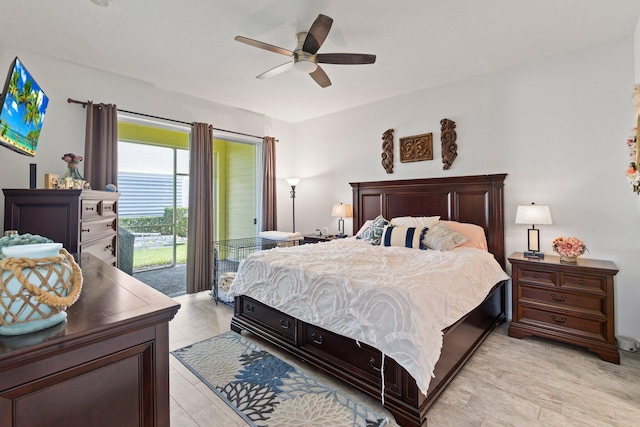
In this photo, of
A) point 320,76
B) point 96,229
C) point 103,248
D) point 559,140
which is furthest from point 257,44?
point 559,140

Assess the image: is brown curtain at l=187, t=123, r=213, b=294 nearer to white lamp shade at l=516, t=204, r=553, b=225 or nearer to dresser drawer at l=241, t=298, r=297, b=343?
dresser drawer at l=241, t=298, r=297, b=343

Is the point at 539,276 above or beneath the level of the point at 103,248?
beneath

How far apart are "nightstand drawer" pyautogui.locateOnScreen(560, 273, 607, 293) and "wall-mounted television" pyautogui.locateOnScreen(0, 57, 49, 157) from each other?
4472mm

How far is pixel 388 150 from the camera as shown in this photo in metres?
4.41

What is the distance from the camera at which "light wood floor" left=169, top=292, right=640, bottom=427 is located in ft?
6.13

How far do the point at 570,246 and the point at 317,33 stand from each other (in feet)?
9.61

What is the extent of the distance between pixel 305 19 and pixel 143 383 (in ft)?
8.79

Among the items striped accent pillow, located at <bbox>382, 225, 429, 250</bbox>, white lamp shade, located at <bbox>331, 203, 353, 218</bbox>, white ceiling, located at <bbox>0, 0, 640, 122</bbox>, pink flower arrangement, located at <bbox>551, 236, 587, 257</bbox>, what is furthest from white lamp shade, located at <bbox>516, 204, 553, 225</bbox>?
white lamp shade, located at <bbox>331, 203, 353, 218</bbox>

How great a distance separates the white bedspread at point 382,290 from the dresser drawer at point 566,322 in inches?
16.1

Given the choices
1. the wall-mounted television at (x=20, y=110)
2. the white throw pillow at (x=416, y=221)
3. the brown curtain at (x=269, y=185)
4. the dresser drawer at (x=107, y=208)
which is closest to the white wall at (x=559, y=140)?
the white throw pillow at (x=416, y=221)

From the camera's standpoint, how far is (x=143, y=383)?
0.95 metres

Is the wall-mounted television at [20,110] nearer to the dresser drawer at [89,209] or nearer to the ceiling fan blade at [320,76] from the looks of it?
the dresser drawer at [89,209]

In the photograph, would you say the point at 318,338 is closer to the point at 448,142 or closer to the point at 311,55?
the point at 311,55

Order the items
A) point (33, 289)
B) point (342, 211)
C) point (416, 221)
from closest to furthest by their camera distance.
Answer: point (33, 289) < point (416, 221) < point (342, 211)
